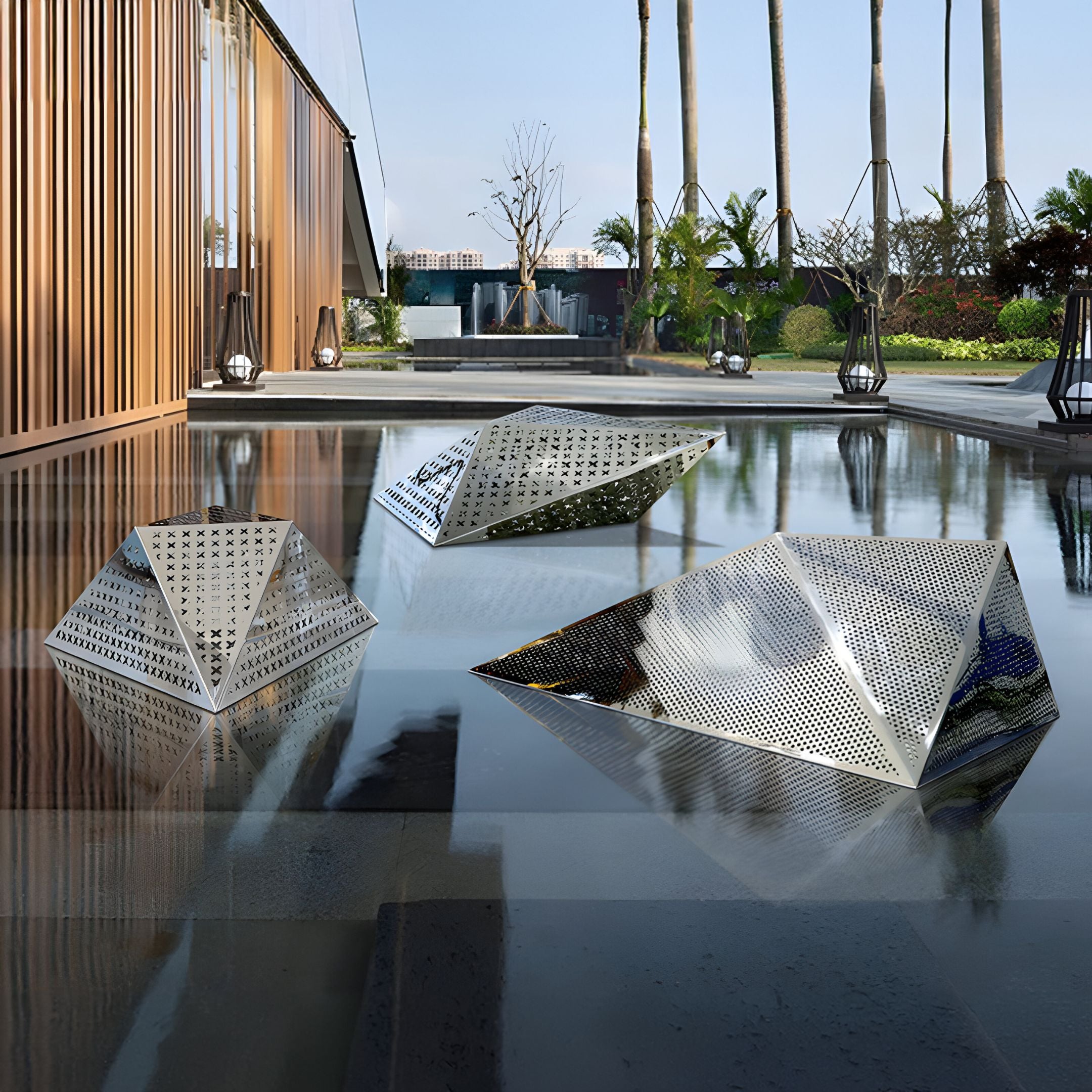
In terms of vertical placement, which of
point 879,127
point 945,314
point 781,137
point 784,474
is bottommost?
point 784,474

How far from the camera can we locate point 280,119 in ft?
54.4

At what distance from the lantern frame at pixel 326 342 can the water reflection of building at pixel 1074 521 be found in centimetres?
1335

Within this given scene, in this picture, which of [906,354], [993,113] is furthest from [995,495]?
[993,113]

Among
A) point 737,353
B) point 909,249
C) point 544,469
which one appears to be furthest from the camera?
point 909,249

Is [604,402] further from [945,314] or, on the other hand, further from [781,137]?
[781,137]

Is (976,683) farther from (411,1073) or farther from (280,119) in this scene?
(280,119)

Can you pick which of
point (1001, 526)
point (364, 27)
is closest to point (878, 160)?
point (364, 27)

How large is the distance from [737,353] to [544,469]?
40.5ft

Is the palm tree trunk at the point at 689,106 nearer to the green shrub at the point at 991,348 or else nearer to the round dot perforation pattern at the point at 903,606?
the green shrub at the point at 991,348

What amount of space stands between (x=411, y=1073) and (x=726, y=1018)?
318 mm

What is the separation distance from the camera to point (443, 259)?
3453 centimetres

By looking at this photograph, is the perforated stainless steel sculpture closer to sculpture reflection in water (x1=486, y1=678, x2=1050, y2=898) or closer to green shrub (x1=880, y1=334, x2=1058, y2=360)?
sculpture reflection in water (x1=486, y1=678, x2=1050, y2=898)

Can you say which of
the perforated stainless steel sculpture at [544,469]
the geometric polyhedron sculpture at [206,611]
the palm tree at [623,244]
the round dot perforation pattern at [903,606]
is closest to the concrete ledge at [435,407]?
the perforated stainless steel sculpture at [544,469]

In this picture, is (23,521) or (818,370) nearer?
(23,521)
